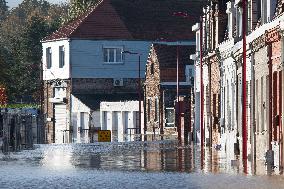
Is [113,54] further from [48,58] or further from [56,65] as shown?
[48,58]

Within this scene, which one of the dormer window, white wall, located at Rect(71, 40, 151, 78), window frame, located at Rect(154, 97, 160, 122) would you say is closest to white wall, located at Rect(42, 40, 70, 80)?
white wall, located at Rect(71, 40, 151, 78)

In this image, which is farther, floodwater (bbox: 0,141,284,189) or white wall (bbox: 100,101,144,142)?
white wall (bbox: 100,101,144,142)

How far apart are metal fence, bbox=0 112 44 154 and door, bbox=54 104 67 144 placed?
23.5 metres

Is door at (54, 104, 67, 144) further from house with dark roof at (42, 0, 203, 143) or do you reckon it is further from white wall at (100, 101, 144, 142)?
white wall at (100, 101, 144, 142)

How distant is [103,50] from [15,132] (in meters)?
33.8

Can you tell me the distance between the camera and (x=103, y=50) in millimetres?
99750

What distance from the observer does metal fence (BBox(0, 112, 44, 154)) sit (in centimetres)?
6291

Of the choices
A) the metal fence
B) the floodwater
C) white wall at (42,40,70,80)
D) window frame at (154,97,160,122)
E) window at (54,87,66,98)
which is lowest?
the floodwater

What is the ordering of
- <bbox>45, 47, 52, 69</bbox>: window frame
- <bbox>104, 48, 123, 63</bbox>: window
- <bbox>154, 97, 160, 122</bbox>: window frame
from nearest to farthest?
1. <bbox>154, 97, 160, 122</bbox>: window frame
2. <bbox>104, 48, 123, 63</bbox>: window
3. <bbox>45, 47, 52, 69</bbox>: window frame

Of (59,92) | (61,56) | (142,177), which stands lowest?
→ (142,177)

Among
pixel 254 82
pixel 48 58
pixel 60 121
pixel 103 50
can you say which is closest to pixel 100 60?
pixel 103 50

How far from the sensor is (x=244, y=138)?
37.0 metres

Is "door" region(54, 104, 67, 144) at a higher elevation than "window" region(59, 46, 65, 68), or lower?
lower

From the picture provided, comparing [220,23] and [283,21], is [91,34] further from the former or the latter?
[283,21]
